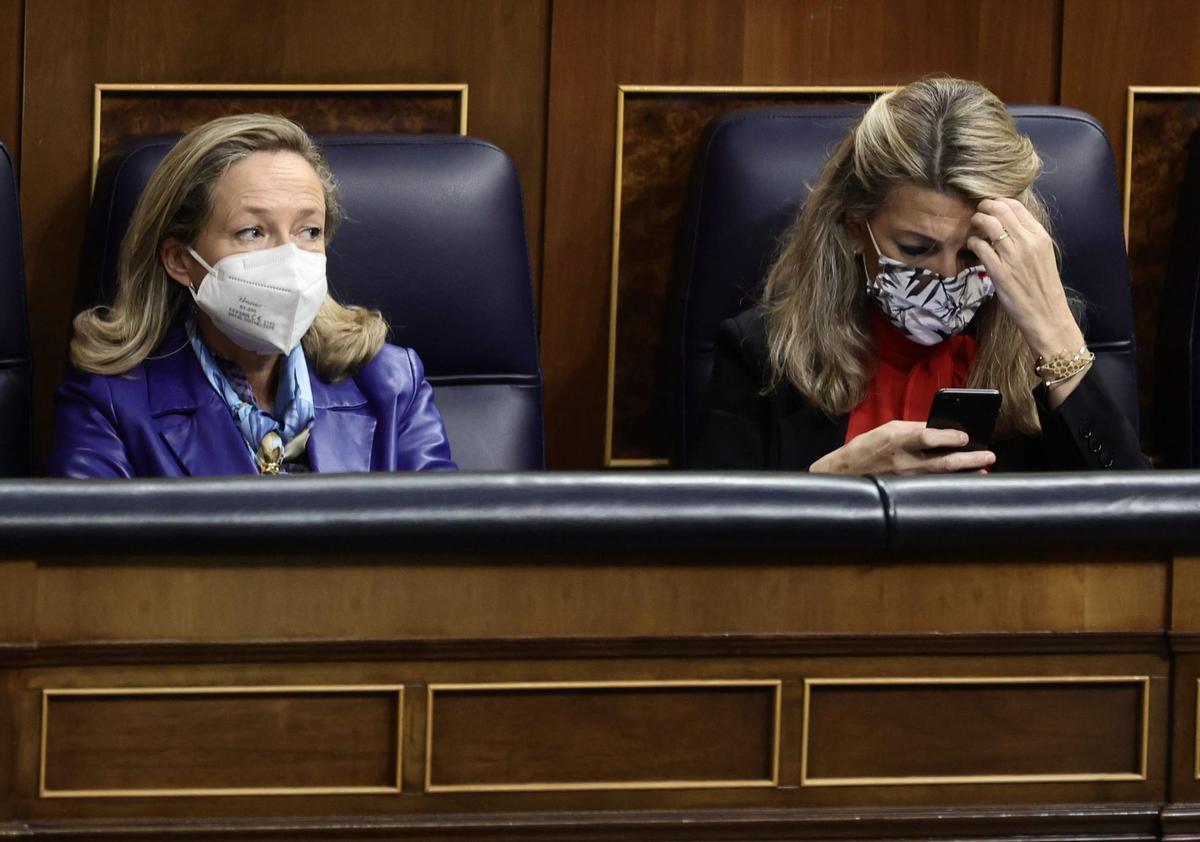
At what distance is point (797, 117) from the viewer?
85.1 inches

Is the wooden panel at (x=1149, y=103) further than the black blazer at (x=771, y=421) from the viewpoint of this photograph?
Yes

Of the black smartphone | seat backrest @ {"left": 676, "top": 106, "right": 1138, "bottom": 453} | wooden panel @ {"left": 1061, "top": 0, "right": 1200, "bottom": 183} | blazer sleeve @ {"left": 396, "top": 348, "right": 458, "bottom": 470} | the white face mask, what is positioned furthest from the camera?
wooden panel @ {"left": 1061, "top": 0, "right": 1200, "bottom": 183}

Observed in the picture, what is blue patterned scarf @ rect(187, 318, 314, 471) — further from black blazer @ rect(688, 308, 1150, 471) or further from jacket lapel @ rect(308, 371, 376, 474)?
black blazer @ rect(688, 308, 1150, 471)

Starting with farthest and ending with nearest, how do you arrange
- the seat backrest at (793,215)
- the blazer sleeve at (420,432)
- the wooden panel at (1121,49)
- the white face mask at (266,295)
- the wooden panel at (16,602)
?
the wooden panel at (1121,49), the seat backrest at (793,215), the blazer sleeve at (420,432), the white face mask at (266,295), the wooden panel at (16,602)

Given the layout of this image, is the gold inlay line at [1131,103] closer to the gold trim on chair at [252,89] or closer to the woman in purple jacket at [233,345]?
the gold trim on chair at [252,89]

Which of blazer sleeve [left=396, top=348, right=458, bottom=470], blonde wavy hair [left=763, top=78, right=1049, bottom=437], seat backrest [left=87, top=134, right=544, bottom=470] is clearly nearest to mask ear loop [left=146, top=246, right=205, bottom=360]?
seat backrest [left=87, top=134, right=544, bottom=470]

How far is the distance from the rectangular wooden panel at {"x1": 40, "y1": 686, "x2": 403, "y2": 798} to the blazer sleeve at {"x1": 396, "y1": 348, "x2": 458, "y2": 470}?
823 mm

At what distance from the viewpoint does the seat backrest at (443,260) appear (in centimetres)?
206

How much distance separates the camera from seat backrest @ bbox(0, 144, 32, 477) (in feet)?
6.69

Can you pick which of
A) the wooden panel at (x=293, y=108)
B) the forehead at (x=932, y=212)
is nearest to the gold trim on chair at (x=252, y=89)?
the wooden panel at (x=293, y=108)

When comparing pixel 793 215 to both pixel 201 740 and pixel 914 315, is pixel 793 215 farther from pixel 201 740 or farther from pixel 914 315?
pixel 201 740

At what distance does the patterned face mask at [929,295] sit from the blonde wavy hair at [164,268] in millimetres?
601

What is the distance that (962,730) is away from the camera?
3.93 feet

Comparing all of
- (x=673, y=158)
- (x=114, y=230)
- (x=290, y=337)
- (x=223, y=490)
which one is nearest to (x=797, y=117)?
(x=673, y=158)
